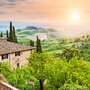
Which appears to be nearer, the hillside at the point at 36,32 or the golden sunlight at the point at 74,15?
the golden sunlight at the point at 74,15

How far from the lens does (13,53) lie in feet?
92.5

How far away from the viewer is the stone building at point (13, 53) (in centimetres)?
2718

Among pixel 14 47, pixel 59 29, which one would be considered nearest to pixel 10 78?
pixel 14 47

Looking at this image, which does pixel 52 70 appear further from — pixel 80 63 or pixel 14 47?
pixel 14 47

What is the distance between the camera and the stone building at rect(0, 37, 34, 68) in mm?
27178

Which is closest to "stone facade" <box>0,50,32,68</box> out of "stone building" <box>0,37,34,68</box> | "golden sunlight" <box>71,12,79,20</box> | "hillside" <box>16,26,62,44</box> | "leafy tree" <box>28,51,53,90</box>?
"stone building" <box>0,37,34,68</box>

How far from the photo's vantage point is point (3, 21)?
78562 mm

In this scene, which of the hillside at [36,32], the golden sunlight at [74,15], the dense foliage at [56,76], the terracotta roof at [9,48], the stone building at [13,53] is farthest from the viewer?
the hillside at [36,32]

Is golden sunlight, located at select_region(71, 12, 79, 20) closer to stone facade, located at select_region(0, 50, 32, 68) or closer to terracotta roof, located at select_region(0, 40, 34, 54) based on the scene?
terracotta roof, located at select_region(0, 40, 34, 54)

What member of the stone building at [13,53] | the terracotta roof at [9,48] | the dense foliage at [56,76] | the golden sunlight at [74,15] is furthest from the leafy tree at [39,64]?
the golden sunlight at [74,15]

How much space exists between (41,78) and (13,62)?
38.5 ft

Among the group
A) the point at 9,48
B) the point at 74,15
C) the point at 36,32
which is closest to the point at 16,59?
the point at 9,48

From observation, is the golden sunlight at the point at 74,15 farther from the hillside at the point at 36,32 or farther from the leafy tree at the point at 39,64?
the leafy tree at the point at 39,64

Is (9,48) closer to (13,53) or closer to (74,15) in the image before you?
(13,53)
